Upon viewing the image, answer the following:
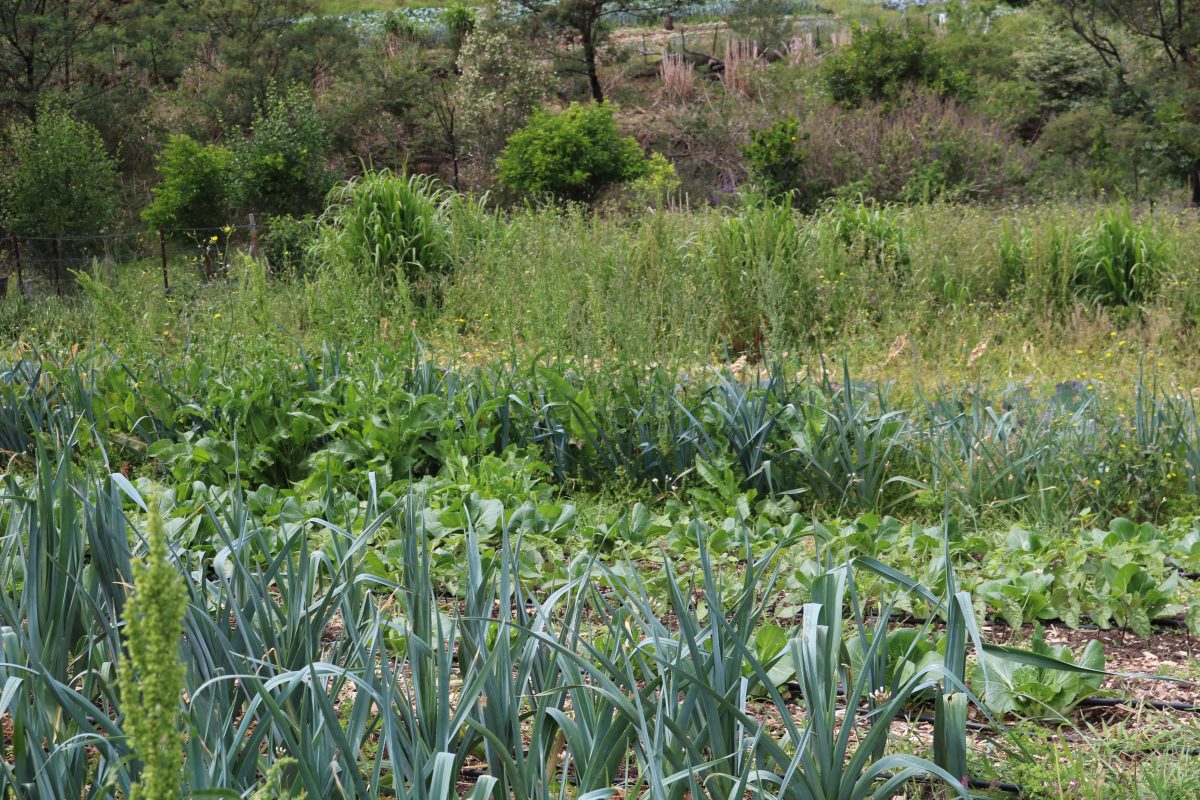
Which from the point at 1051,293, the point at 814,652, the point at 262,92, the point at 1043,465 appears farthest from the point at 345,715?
the point at 262,92

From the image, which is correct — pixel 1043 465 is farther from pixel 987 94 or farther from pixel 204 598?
pixel 987 94

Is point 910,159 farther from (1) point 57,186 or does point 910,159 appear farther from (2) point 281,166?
(1) point 57,186

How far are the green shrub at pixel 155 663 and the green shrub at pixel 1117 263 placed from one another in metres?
7.11

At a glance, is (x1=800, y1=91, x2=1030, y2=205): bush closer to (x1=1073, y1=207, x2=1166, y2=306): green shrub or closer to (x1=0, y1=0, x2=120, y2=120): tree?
(x1=1073, y1=207, x2=1166, y2=306): green shrub

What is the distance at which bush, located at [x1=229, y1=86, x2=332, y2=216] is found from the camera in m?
15.8

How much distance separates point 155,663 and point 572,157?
14733mm

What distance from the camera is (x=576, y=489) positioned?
12.9 ft

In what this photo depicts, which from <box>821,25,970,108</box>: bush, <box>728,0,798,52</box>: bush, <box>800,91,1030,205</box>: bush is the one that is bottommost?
<box>800,91,1030,205</box>: bush

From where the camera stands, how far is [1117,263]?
6.99 m

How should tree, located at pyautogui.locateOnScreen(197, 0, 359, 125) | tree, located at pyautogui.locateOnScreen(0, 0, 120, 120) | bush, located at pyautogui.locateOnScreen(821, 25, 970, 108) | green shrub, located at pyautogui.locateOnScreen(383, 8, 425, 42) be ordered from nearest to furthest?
1. bush, located at pyautogui.locateOnScreen(821, 25, 970, 108)
2. tree, located at pyautogui.locateOnScreen(0, 0, 120, 120)
3. tree, located at pyautogui.locateOnScreen(197, 0, 359, 125)
4. green shrub, located at pyautogui.locateOnScreen(383, 8, 425, 42)

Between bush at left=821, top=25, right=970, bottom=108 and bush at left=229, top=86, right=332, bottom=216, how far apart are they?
8.85 m

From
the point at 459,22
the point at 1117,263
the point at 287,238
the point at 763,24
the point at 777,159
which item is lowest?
the point at 287,238

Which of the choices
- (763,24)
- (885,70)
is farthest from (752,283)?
(763,24)

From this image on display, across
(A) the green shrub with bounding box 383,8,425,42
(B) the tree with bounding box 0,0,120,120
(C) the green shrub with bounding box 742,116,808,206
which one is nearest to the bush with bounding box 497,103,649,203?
(C) the green shrub with bounding box 742,116,808,206
